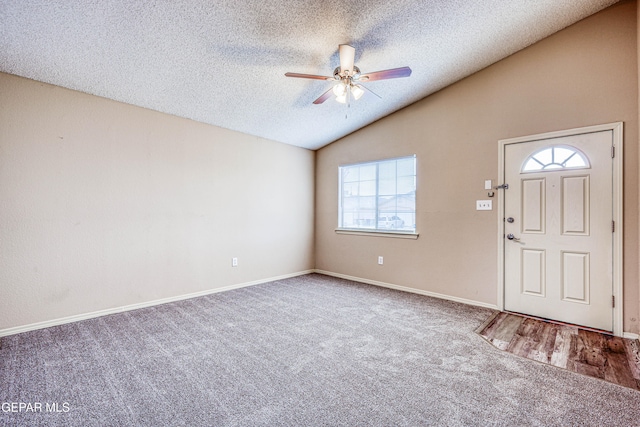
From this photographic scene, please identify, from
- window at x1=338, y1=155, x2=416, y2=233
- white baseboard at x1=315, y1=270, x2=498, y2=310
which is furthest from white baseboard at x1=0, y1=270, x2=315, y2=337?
window at x1=338, y1=155, x2=416, y2=233

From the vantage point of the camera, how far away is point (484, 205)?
366 cm

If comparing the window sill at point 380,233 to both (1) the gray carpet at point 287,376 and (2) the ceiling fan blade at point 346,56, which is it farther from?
(2) the ceiling fan blade at point 346,56

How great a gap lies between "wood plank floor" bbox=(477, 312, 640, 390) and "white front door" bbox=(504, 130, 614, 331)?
0.86 feet

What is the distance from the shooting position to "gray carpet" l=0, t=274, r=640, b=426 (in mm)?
1689

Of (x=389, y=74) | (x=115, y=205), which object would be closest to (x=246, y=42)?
(x=389, y=74)

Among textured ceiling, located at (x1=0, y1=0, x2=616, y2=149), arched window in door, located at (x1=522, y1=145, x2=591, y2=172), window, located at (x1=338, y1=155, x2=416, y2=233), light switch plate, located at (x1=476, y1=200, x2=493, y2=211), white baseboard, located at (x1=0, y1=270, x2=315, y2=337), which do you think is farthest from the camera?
window, located at (x1=338, y1=155, x2=416, y2=233)

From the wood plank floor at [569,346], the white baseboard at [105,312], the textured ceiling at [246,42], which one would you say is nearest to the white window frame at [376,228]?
the textured ceiling at [246,42]

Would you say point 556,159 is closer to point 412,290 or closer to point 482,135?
point 482,135

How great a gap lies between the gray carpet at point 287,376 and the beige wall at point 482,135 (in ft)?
3.09

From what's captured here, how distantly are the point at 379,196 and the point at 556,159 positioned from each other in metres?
2.34

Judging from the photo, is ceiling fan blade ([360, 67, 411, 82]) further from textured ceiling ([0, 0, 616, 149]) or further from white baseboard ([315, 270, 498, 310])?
white baseboard ([315, 270, 498, 310])

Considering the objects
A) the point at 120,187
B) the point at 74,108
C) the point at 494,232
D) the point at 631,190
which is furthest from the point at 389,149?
the point at 74,108

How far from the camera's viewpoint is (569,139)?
3111mm

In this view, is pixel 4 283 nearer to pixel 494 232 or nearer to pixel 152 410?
pixel 152 410
